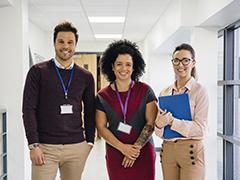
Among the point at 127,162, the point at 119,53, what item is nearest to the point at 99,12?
the point at 119,53

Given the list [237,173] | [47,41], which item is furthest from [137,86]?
[47,41]

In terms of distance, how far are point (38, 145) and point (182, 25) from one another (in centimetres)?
264

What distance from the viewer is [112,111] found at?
226 cm

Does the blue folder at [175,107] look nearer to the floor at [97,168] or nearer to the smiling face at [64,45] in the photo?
the smiling face at [64,45]

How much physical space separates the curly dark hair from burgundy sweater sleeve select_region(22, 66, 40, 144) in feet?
1.56

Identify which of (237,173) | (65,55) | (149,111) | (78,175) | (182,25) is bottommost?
(237,173)

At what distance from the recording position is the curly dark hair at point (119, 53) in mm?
2352

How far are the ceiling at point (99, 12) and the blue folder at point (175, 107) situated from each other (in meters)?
2.77

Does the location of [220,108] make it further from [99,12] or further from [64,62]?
[64,62]

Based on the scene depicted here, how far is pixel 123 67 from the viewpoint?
2.27 m

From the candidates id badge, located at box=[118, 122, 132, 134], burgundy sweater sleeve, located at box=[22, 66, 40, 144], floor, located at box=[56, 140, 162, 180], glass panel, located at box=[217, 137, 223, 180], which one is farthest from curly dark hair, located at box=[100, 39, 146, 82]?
floor, located at box=[56, 140, 162, 180]

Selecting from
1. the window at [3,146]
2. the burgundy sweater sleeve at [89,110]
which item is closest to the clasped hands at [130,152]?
the burgundy sweater sleeve at [89,110]

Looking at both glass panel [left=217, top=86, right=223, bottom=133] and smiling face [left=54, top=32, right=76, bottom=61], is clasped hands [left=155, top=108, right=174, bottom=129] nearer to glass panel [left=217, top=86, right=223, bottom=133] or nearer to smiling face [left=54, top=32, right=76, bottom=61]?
smiling face [left=54, top=32, right=76, bottom=61]

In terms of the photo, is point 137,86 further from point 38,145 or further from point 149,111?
point 38,145
